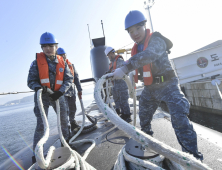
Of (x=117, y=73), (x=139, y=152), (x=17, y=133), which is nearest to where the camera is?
(x=139, y=152)

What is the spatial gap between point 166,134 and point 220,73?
972cm

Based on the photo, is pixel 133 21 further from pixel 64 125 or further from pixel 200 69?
pixel 200 69

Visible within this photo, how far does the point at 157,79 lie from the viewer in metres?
1.55

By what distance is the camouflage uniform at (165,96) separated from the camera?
126cm

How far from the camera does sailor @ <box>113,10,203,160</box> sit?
1268 millimetres

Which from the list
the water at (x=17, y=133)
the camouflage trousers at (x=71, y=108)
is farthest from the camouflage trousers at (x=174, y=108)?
the water at (x=17, y=133)

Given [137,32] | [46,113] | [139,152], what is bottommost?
[139,152]

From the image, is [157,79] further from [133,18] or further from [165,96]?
[133,18]

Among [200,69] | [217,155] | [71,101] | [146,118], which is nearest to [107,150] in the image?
[146,118]

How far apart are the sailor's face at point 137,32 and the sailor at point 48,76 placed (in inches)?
54.2

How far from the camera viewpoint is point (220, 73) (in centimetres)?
890

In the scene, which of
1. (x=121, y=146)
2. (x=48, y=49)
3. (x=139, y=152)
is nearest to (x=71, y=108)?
(x=48, y=49)

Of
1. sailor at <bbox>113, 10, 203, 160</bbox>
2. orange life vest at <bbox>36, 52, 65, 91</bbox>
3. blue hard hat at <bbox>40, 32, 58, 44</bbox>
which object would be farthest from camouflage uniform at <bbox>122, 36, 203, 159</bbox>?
blue hard hat at <bbox>40, 32, 58, 44</bbox>

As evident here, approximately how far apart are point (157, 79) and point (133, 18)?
0.85 m
